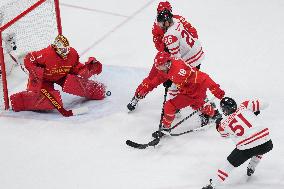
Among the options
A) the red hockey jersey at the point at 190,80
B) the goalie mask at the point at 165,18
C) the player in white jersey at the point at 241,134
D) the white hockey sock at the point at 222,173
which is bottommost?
the white hockey sock at the point at 222,173

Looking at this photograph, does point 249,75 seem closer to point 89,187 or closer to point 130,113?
point 130,113

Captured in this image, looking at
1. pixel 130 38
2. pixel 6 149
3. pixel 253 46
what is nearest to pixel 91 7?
pixel 130 38

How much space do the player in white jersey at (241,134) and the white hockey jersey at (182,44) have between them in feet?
3.03

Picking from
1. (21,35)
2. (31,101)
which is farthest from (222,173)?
(21,35)

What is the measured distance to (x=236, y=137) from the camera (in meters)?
3.87

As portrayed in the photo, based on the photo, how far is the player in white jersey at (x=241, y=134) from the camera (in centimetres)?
382

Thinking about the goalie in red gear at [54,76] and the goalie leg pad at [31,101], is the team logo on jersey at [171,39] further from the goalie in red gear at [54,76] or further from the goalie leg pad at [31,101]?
the goalie leg pad at [31,101]

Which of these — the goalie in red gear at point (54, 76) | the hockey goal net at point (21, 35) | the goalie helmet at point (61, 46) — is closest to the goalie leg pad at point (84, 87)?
the goalie in red gear at point (54, 76)

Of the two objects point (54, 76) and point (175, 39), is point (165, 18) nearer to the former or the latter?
point (175, 39)

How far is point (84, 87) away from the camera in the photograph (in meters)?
5.21

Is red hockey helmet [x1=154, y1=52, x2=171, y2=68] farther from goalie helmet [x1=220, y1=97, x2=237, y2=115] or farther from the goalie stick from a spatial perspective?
the goalie stick

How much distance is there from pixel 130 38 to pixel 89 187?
293cm

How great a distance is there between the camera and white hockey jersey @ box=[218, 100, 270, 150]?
3.82 metres

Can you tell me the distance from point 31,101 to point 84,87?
1.73ft
